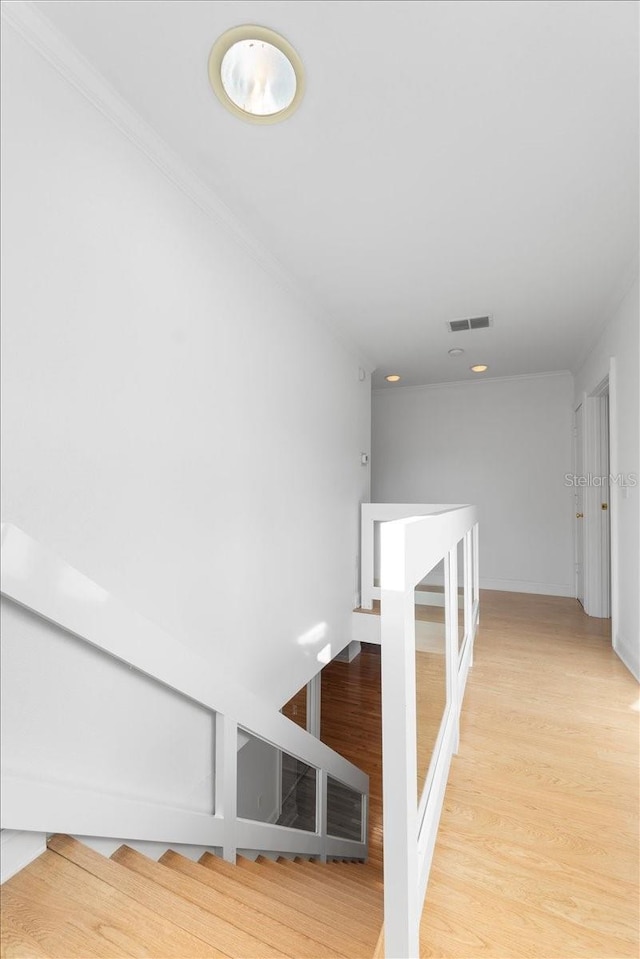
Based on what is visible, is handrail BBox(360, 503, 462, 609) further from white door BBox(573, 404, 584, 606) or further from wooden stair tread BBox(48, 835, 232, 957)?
wooden stair tread BBox(48, 835, 232, 957)

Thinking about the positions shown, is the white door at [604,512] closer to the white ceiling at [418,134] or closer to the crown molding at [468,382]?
the crown molding at [468,382]

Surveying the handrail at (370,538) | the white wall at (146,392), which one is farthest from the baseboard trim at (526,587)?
the white wall at (146,392)

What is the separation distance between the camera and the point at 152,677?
50.9 inches

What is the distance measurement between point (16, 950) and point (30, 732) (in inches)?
17.9

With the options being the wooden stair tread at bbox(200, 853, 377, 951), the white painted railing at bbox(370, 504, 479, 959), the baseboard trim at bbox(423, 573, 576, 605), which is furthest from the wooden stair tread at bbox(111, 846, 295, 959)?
the baseboard trim at bbox(423, 573, 576, 605)

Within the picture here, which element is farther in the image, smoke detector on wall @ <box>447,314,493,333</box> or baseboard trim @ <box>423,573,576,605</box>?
baseboard trim @ <box>423,573,576,605</box>

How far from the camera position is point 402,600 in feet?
3.22

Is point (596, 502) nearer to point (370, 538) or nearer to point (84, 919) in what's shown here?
point (370, 538)

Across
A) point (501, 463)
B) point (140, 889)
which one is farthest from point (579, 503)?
point (140, 889)

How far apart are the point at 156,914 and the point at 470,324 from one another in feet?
12.5

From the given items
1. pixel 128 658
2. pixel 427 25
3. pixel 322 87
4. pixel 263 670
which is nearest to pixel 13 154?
pixel 322 87

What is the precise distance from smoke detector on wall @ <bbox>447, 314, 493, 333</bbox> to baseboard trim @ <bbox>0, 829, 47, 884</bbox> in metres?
3.72

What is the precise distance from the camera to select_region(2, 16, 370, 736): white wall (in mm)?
1305

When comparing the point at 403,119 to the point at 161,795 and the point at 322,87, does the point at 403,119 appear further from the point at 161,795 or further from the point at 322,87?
the point at 161,795
